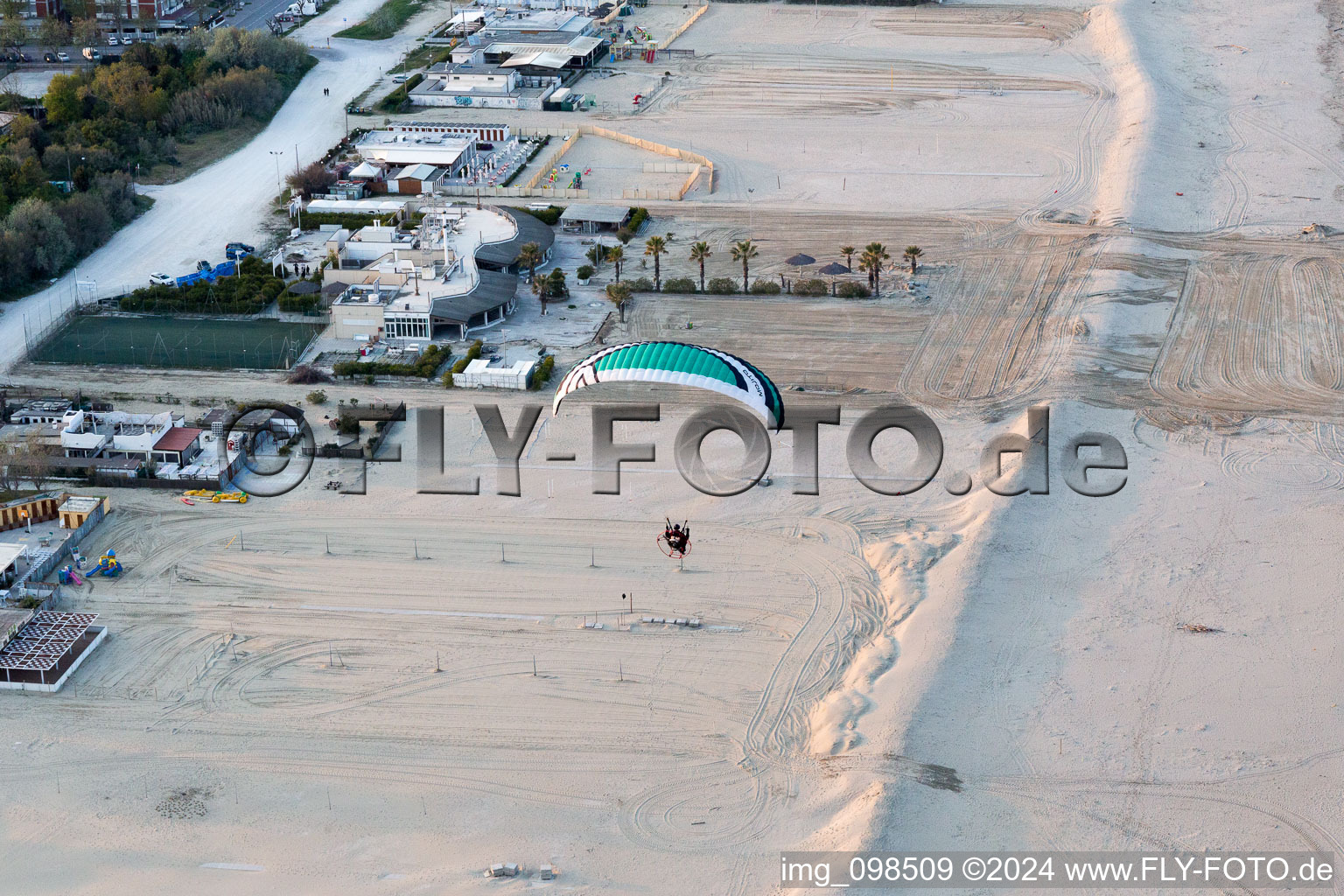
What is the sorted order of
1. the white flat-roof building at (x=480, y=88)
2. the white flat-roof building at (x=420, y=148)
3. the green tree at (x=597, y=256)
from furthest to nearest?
the white flat-roof building at (x=480, y=88)
the white flat-roof building at (x=420, y=148)
the green tree at (x=597, y=256)

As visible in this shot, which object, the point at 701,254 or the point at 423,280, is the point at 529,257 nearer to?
the point at 423,280

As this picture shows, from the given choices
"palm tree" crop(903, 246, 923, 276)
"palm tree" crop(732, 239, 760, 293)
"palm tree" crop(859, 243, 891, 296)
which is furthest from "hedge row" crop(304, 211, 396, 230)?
"palm tree" crop(903, 246, 923, 276)

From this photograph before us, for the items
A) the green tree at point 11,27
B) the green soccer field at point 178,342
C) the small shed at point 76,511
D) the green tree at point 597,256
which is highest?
the green tree at point 11,27

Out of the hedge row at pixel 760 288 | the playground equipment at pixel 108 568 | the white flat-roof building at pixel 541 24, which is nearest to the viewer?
the playground equipment at pixel 108 568

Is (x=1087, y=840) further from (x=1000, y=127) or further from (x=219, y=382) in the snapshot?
(x=1000, y=127)

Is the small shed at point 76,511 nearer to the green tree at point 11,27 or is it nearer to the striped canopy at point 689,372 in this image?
the striped canopy at point 689,372

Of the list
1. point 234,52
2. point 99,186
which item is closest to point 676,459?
point 99,186

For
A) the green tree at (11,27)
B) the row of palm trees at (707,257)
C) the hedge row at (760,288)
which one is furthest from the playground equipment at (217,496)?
the green tree at (11,27)

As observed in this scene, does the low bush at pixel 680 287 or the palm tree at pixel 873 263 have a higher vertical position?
the palm tree at pixel 873 263

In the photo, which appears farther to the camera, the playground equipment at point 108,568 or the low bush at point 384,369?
the low bush at point 384,369
